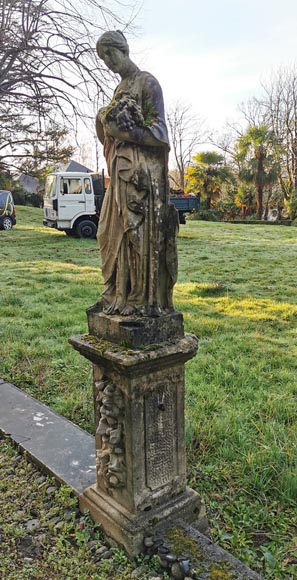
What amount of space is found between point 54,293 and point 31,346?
2.50m

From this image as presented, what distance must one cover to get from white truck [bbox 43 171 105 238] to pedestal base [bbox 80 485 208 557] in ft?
40.8

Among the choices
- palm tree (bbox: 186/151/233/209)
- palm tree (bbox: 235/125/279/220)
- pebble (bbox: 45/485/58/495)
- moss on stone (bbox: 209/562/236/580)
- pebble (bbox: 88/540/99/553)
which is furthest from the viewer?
palm tree (bbox: 235/125/279/220)

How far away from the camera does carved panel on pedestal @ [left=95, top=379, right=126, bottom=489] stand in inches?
80.3

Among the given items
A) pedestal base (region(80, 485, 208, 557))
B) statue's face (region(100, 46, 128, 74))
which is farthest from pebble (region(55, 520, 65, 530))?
statue's face (region(100, 46, 128, 74))

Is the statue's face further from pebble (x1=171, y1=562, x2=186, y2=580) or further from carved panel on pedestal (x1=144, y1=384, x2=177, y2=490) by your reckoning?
pebble (x1=171, y1=562, x2=186, y2=580)

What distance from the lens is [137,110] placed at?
1.84 meters

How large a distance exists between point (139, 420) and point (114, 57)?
1.65 m

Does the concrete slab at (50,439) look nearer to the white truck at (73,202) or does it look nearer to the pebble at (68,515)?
the pebble at (68,515)

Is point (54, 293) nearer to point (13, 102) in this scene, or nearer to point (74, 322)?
point (74, 322)

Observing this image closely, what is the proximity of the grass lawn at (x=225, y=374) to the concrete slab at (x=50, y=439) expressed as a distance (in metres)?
0.17

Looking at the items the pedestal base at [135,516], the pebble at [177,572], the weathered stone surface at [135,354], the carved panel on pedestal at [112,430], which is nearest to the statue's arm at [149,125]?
the weathered stone surface at [135,354]

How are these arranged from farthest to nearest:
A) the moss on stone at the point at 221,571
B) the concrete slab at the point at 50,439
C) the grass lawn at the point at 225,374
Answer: the concrete slab at the point at 50,439 < the grass lawn at the point at 225,374 < the moss on stone at the point at 221,571

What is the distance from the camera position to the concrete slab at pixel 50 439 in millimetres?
2705

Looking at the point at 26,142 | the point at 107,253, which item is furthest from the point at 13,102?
the point at 107,253
